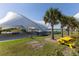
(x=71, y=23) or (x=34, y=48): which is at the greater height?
(x=71, y=23)

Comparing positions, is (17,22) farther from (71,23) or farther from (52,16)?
(71,23)

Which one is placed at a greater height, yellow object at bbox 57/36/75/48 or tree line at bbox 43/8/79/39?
tree line at bbox 43/8/79/39

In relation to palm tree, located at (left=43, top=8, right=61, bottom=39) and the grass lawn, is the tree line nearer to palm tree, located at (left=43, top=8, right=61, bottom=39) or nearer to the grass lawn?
palm tree, located at (left=43, top=8, right=61, bottom=39)

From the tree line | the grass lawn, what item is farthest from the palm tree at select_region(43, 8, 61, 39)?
the grass lawn

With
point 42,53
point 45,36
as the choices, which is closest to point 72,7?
point 45,36

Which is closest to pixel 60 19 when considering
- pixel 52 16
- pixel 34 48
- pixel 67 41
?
pixel 52 16

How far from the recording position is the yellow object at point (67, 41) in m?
1.86

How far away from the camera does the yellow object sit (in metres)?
1.86

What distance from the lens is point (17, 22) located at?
6.08 ft

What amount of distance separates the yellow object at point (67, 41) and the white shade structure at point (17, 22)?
0.15 m

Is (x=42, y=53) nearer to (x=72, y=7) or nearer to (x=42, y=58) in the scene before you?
(x=42, y=58)

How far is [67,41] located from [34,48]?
276mm

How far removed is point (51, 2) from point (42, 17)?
141 millimetres

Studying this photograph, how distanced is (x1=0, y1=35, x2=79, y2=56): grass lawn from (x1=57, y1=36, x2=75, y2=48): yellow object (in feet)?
0.10
